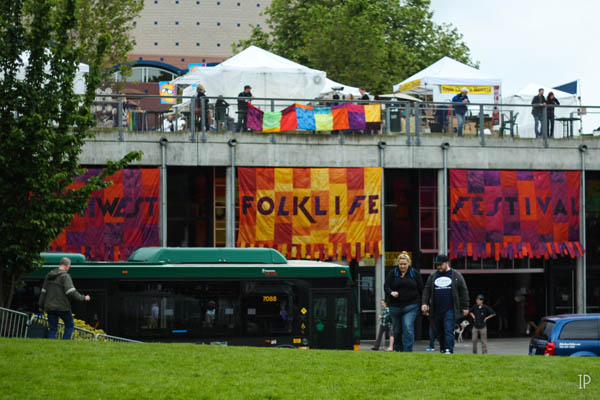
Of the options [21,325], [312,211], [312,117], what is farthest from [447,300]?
[312,117]

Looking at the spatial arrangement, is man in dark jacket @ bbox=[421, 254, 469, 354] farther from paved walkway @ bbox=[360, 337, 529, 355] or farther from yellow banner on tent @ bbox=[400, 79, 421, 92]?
yellow banner on tent @ bbox=[400, 79, 421, 92]

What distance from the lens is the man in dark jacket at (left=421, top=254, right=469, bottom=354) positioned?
14602 mm

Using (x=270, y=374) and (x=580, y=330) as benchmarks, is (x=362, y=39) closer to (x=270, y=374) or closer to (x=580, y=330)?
(x=580, y=330)

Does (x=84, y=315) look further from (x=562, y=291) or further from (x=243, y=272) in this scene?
(x=562, y=291)

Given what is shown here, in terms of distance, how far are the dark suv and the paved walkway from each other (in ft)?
22.0

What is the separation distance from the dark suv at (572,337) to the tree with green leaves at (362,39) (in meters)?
28.2

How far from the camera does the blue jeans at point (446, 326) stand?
14.6m

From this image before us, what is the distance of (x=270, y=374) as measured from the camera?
1134 cm

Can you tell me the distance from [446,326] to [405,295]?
80 cm

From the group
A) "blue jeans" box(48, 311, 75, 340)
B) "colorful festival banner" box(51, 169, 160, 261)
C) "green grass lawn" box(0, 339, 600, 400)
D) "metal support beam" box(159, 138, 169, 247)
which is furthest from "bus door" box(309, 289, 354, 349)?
"colorful festival banner" box(51, 169, 160, 261)

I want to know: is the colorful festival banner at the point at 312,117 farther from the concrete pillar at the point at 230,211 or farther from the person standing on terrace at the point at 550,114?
the person standing on terrace at the point at 550,114

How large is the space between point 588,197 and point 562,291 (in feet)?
10.5

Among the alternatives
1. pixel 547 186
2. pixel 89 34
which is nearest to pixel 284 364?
pixel 547 186

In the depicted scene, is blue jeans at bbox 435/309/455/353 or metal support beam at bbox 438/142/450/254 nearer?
blue jeans at bbox 435/309/455/353
